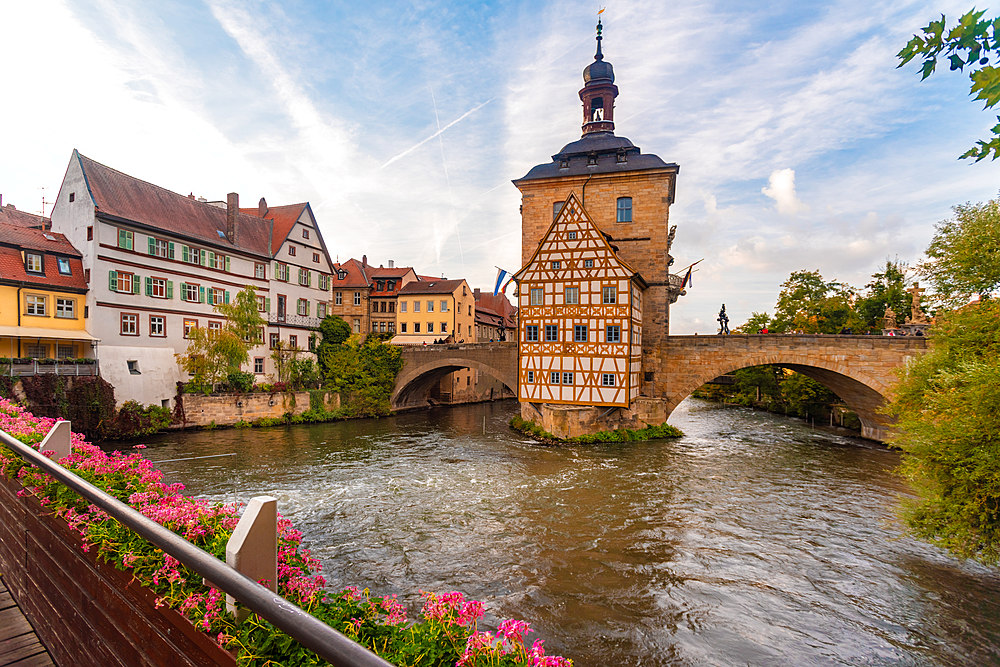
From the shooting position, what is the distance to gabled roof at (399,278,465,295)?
150 feet

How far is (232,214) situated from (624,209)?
22868 millimetres

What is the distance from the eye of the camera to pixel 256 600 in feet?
4.64

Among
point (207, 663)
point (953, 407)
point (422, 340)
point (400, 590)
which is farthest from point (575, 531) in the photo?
point (422, 340)

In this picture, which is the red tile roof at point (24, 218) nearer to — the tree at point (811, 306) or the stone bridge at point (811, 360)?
the stone bridge at point (811, 360)

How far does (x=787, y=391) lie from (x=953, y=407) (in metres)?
27.9

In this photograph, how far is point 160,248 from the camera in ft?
83.4

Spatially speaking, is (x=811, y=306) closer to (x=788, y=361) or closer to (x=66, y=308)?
(x=788, y=361)

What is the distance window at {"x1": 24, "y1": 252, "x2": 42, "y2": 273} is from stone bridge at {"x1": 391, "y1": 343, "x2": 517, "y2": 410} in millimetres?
18136

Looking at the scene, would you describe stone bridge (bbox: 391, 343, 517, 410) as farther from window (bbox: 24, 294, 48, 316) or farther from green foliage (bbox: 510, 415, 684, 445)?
window (bbox: 24, 294, 48, 316)

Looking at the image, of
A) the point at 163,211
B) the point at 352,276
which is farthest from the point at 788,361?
the point at 352,276

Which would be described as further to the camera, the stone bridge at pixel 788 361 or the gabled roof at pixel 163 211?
the gabled roof at pixel 163 211

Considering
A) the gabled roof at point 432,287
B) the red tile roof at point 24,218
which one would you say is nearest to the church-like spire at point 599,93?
the gabled roof at point 432,287

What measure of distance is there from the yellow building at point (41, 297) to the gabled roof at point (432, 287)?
25.8 meters

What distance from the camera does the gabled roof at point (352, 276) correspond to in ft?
155
